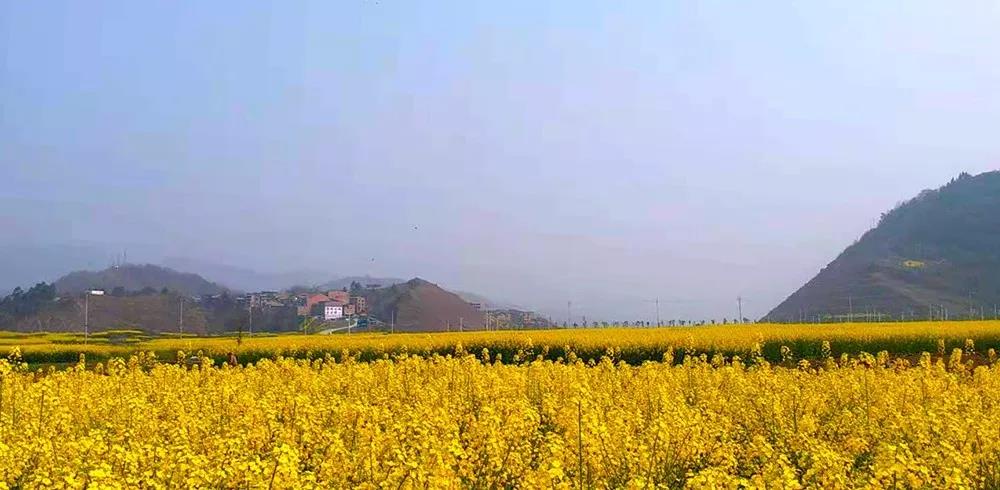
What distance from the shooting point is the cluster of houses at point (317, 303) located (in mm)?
169637

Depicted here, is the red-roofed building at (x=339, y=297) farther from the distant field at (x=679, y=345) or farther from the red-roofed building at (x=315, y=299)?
the distant field at (x=679, y=345)

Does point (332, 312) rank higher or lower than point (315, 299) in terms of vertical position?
lower

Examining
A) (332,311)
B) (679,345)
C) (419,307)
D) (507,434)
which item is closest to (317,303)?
(332,311)

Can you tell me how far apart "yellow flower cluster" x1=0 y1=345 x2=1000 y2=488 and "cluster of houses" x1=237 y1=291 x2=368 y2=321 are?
14917cm

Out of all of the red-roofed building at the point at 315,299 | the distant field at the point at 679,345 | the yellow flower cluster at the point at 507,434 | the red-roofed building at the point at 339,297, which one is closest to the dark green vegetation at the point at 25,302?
the red-roofed building at the point at 315,299

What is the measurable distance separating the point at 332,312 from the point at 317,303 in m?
11.8

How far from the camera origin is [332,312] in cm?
17175

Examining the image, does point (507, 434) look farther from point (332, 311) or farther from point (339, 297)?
point (339, 297)

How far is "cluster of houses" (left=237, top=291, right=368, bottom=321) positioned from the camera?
6679 inches

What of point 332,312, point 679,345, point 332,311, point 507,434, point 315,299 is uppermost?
point 315,299

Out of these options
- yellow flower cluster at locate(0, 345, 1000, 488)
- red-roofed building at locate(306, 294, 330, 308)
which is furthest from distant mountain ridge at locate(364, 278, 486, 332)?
yellow flower cluster at locate(0, 345, 1000, 488)

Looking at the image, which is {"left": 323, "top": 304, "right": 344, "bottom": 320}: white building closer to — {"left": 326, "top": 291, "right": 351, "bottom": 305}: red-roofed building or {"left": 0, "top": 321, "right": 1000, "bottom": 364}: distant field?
{"left": 326, "top": 291, "right": 351, "bottom": 305}: red-roofed building

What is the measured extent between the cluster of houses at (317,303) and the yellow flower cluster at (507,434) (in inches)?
5873

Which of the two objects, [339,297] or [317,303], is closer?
[317,303]
